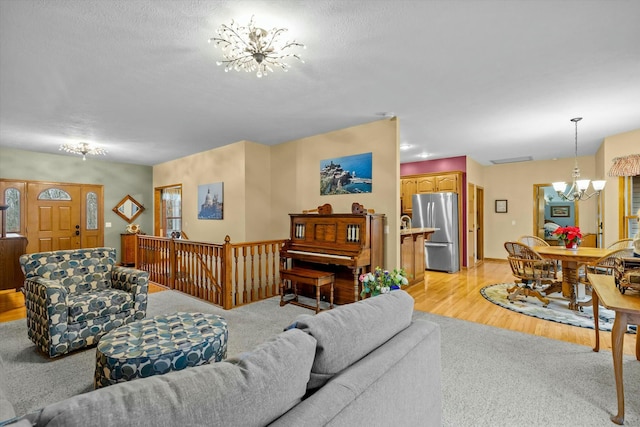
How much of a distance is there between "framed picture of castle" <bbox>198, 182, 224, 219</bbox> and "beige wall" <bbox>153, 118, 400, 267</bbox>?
0.11 meters

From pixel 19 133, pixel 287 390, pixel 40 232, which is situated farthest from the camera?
pixel 40 232

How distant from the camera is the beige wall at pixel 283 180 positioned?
4.29 meters

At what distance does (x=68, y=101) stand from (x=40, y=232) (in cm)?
413

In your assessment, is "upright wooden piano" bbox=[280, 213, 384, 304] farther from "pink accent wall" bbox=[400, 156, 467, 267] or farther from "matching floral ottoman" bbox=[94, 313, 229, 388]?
"pink accent wall" bbox=[400, 156, 467, 267]

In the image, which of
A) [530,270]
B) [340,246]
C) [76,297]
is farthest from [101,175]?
[530,270]

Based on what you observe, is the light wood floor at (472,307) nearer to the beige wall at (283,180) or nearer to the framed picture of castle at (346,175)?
the beige wall at (283,180)

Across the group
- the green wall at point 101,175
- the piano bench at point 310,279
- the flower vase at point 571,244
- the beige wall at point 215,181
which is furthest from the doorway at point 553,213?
the green wall at point 101,175

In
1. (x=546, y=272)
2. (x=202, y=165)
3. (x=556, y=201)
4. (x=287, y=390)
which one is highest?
(x=202, y=165)

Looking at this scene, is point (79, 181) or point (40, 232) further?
point (79, 181)

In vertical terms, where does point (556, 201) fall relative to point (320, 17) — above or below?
below

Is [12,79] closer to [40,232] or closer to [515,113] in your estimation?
[40,232]

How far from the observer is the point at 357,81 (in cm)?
306

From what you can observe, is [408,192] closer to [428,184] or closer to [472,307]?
[428,184]

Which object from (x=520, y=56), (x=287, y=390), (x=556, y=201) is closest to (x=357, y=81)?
(x=520, y=56)
